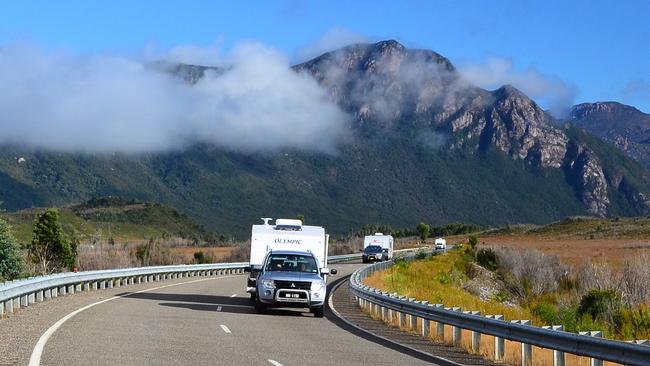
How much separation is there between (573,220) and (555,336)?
131 meters

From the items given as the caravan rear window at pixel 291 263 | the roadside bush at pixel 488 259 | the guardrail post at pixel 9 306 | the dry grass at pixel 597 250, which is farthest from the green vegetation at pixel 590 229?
the guardrail post at pixel 9 306

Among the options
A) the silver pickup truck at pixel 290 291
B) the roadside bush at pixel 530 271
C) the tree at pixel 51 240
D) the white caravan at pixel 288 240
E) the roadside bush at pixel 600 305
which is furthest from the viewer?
the tree at pixel 51 240

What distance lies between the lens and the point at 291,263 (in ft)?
87.5

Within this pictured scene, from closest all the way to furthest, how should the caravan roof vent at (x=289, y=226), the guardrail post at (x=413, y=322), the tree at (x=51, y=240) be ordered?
1. the guardrail post at (x=413, y=322)
2. the caravan roof vent at (x=289, y=226)
3. the tree at (x=51, y=240)

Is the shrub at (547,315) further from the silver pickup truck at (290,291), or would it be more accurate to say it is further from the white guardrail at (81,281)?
the white guardrail at (81,281)

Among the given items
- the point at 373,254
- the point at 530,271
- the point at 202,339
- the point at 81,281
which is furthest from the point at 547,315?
the point at 373,254

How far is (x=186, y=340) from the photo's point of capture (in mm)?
17359

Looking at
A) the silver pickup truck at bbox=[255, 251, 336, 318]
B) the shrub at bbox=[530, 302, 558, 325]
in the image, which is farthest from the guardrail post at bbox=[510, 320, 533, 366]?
the shrub at bbox=[530, 302, 558, 325]

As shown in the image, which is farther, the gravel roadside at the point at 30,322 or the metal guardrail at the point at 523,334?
the gravel roadside at the point at 30,322

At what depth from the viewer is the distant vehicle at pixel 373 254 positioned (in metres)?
79.1

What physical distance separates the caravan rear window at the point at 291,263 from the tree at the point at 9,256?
15019 millimetres

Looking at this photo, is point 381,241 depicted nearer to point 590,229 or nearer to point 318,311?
point 590,229

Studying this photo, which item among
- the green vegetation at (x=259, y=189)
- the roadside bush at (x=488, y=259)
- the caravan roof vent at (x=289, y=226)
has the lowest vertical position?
the caravan roof vent at (x=289, y=226)

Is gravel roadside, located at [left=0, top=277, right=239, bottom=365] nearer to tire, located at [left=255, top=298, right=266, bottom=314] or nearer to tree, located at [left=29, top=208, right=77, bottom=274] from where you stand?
tire, located at [left=255, top=298, right=266, bottom=314]
